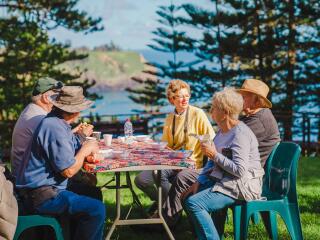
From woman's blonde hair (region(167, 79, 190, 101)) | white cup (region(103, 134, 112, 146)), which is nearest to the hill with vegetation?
woman's blonde hair (region(167, 79, 190, 101))

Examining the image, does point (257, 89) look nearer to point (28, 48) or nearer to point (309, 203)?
point (309, 203)

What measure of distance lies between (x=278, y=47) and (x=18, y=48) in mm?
9603

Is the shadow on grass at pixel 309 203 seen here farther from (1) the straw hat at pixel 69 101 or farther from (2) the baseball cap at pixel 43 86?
(1) the straw hat at pixel 69 101

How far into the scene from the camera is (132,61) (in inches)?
5207

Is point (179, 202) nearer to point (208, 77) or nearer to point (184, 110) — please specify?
point (184, 110)

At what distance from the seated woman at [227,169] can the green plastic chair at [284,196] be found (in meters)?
0.09

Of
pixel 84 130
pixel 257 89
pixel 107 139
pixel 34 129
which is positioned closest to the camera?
pixel 34 129

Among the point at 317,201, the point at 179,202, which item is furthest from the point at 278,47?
the point at 179,202

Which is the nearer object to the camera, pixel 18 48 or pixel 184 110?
pixel 184 110

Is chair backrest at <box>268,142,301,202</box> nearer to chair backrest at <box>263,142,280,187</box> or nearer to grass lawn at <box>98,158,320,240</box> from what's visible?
chair backrest at <box>263,142,280,187</box>

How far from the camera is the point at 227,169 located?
344 centimetres

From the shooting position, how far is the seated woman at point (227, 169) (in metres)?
3.45

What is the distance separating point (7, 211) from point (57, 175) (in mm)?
378

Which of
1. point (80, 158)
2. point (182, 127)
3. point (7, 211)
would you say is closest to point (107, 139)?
point (182, 127)
